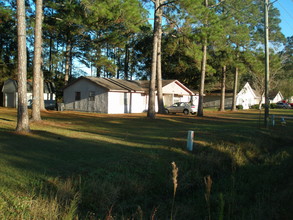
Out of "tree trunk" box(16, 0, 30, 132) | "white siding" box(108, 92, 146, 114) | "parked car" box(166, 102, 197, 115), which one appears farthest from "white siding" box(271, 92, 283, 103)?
"tree trunk" box(16, 0, 30, 132)

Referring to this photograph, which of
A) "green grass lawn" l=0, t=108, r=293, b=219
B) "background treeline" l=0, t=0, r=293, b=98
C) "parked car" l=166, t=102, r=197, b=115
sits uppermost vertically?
"background treeline" l=0, t=0, r=293, b=98

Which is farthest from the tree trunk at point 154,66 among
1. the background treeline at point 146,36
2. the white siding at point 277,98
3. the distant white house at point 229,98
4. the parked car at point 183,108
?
the white siding at point 277,98

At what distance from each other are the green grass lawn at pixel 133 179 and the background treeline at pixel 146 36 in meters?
11.1

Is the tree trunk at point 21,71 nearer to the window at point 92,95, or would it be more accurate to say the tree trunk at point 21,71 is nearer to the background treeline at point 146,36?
the background treeline at point 146,36

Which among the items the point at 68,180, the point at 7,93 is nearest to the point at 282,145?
the point at 68,180

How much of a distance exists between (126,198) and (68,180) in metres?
1.44

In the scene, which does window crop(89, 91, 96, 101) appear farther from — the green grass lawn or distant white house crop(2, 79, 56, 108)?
the green grass lawn

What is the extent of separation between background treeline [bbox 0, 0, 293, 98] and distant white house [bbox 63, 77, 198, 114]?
152 inches

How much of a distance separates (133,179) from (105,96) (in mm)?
23704

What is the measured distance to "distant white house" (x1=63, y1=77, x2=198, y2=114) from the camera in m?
31.0

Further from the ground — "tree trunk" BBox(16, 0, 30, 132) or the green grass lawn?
"tree trunk" BBox(16, 0, 30, 132)

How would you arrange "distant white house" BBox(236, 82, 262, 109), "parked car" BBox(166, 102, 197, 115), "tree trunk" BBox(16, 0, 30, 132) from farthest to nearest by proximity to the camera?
1. "distant white house" BBox(236, 82, 262, 109)
2. "parked car" BBox(166, 102, 197, 115)
3. "tree trunk" BBox(16, 0, 30, 132)

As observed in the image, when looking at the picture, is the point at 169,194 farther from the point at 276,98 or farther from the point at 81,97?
the point at 276,98

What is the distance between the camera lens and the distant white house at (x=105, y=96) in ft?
102
